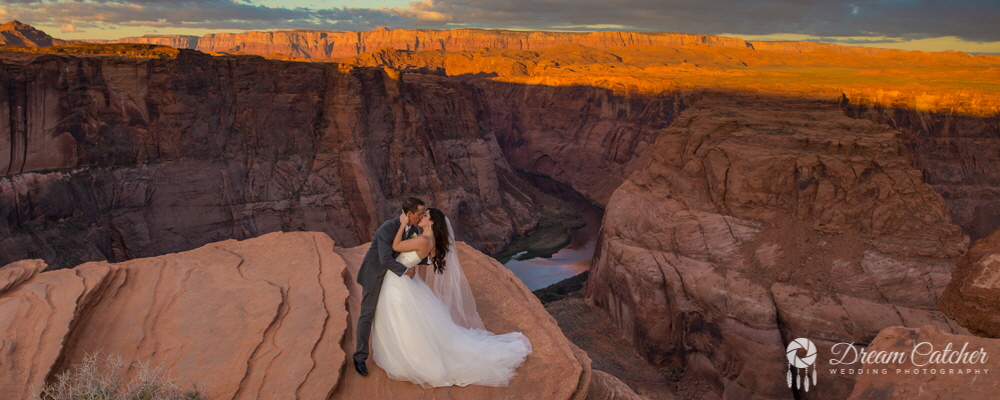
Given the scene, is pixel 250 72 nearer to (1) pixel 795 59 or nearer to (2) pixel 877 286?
(2) pixel 877 286

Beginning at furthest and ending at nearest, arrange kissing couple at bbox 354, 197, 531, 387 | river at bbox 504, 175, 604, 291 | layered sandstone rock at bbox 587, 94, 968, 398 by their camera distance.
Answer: river at bbox 504, 175, 604, 291 < layered sandstone rock at bbox 587, 94, 968, 398 < kissing couple at bbox 354, 197, 531, 387

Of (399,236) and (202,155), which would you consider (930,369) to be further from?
(202,155)

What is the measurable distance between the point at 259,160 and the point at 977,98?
53.3m

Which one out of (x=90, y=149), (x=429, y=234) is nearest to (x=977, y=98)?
(x=429, y=234)

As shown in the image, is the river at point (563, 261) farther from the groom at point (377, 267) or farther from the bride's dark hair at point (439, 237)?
the groom at point (377, 267)

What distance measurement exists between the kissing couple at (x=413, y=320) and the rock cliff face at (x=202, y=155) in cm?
2604

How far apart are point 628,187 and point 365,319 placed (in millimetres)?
23746

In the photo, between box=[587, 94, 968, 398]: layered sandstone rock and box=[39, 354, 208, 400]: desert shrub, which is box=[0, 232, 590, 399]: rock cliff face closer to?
box=[39, 354, 208, 400]: desert shrub

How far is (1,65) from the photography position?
27.0m

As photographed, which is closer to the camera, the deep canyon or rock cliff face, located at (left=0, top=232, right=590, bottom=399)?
rock cliff face, located at (left=0, top=232, right=590, bottom=399)

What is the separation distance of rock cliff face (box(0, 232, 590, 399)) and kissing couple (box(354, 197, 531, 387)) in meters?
0.22

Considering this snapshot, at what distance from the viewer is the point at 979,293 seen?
341 inches

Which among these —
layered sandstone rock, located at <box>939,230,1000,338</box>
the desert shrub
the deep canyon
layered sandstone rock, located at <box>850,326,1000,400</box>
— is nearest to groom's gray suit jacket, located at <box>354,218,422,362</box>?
the desert shrub

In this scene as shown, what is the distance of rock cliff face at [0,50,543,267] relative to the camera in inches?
1082
